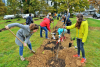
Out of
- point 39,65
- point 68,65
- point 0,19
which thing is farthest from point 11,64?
point 0,19

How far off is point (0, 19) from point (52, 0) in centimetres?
2767

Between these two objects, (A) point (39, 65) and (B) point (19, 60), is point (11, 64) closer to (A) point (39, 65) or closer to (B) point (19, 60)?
(B) point (19, 60)

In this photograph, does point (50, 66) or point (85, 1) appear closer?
point (50, 66)

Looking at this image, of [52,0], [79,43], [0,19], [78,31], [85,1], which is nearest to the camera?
[78,31]

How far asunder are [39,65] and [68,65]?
1094 mm

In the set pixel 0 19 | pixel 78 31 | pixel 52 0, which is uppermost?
pixel 52 0

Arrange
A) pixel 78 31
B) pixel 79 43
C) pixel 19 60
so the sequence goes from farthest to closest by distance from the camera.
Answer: pixel 19 60 < pixel 79 43 < pixel 78 31

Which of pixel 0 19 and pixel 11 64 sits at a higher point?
pixel 0 19

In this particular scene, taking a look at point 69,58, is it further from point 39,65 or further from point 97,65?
point 39,65

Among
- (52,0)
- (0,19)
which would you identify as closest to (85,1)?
(52,0)

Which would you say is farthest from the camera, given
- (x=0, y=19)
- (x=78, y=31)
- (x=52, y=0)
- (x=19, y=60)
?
(x=52, y=0)

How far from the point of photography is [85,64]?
288 cm

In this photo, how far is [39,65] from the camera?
9.36 feet

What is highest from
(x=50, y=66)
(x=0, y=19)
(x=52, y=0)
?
(x=52, y=0)
